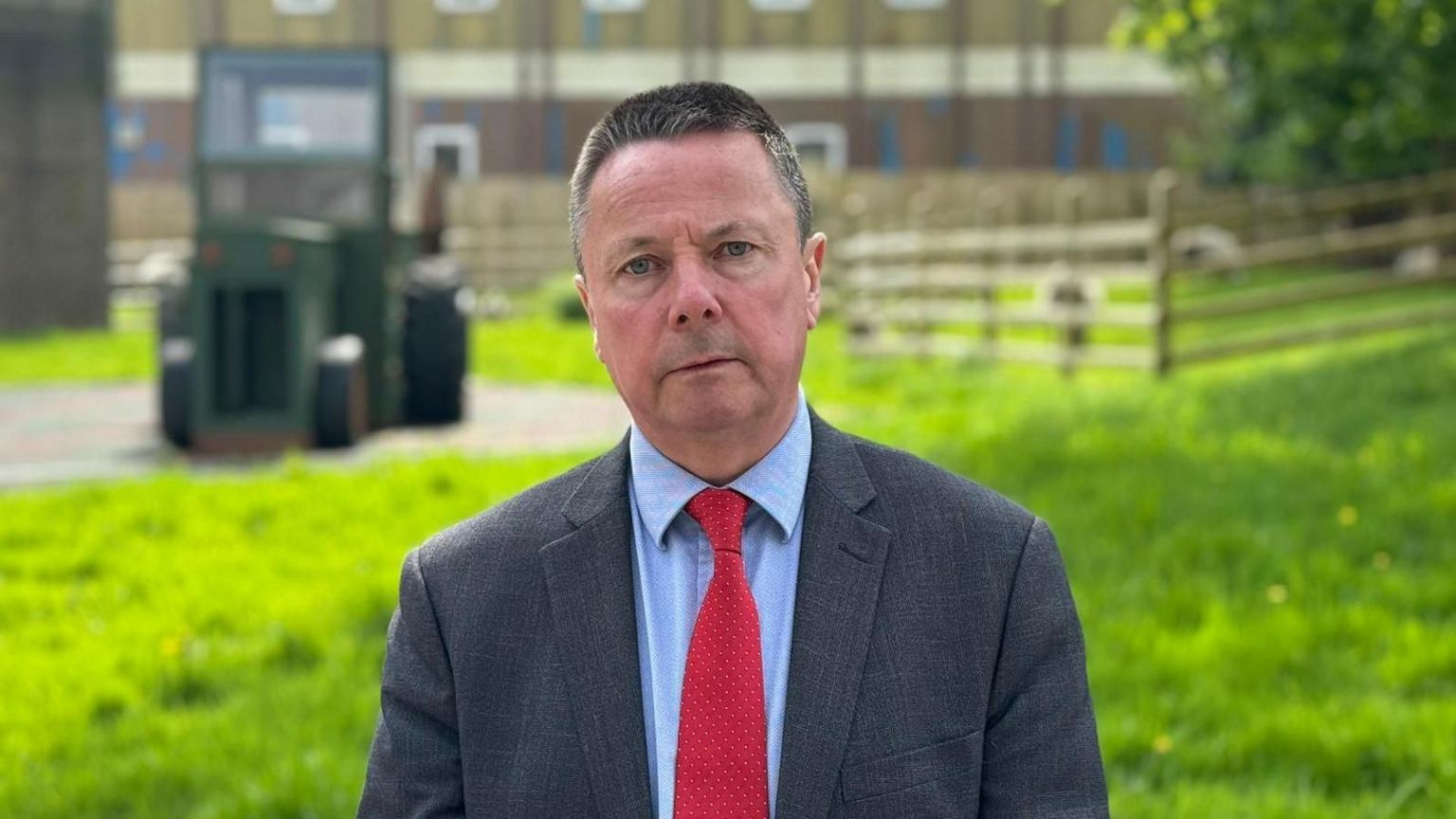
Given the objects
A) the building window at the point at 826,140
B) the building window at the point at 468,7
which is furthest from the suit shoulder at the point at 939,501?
the building window at the point at 468,7

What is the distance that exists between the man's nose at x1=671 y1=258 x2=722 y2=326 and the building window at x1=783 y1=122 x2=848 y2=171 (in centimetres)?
2754

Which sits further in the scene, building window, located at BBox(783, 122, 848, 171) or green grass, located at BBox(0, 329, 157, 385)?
building window, located at BBox(783, 122, 848, 171)

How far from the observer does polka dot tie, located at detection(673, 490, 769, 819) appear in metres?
2.14

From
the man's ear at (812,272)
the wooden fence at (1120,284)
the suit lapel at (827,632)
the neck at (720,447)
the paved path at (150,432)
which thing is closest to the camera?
the suit lapel at (827,632)

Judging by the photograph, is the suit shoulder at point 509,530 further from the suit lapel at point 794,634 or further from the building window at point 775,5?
the building window at point 775,5

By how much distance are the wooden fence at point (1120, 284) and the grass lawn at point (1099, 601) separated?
1592mm

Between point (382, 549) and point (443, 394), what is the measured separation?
4.59 meters

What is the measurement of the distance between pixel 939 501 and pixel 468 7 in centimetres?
2839

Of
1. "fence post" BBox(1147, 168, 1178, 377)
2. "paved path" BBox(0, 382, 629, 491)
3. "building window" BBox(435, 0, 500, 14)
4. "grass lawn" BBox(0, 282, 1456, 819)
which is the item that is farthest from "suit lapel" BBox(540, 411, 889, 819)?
"building window" BBox(435, 0, 500, 14)

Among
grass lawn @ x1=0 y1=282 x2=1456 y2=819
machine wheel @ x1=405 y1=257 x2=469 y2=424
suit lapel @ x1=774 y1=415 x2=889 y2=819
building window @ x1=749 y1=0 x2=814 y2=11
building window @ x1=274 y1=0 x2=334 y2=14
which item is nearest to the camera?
suit lapel @ x1=774 y1=415 x2=889 y2=819

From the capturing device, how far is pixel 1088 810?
2.21 meters

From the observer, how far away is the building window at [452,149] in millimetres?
29547

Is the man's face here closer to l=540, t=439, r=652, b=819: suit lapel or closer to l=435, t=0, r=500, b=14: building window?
l=540, t=439, r=652, b=819: suit lapel

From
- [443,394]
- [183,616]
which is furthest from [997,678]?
[443,394]
